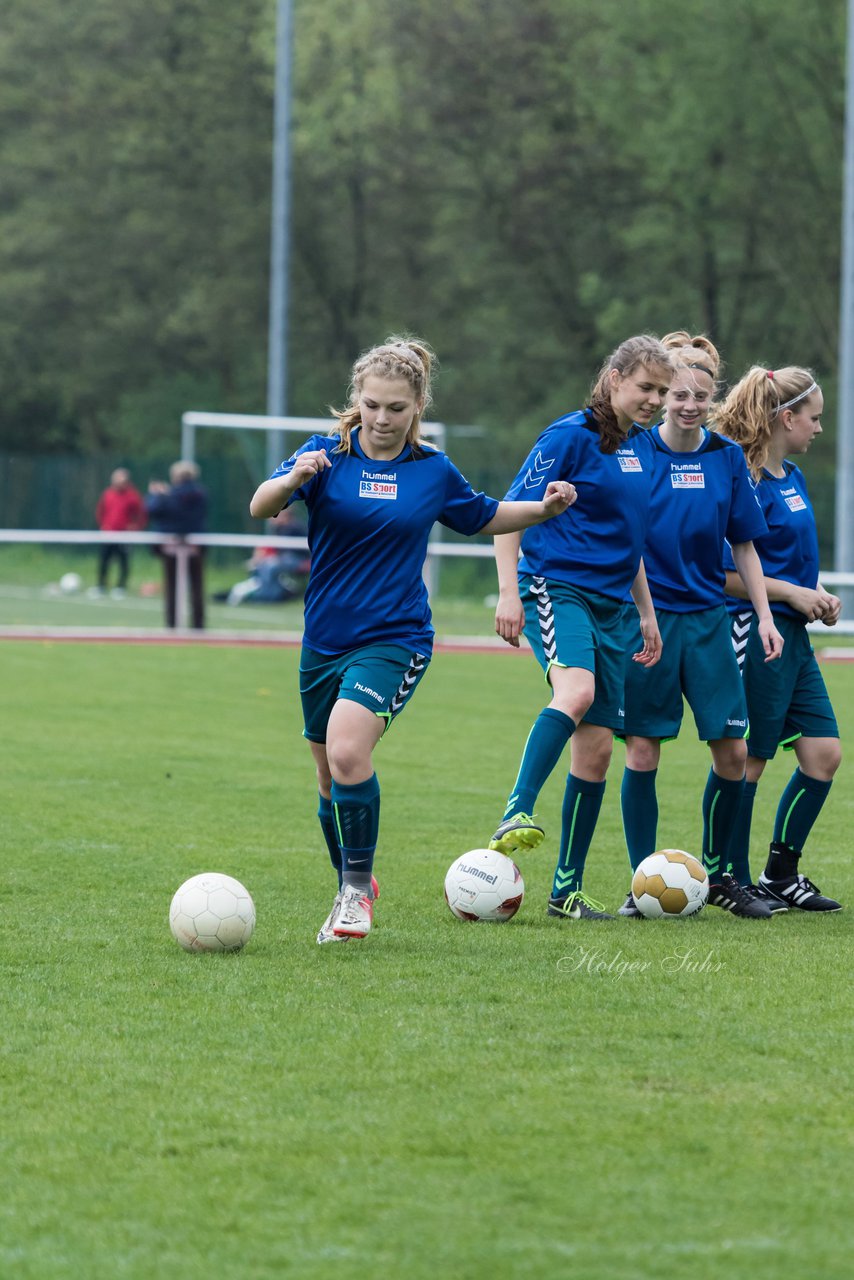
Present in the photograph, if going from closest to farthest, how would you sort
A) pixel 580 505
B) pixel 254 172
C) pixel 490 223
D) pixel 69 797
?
1. pixel 580 505
2. pixel 69 797
3. pixel 490 223
4. pixel 254 172

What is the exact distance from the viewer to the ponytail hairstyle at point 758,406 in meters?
6.75

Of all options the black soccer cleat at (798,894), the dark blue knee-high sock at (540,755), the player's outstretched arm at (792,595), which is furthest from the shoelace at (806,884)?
the dark blue knee-high sock at (540,755)

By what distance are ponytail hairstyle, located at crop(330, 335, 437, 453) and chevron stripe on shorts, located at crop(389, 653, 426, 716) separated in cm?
70

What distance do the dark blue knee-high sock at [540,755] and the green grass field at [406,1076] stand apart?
17.7 inches

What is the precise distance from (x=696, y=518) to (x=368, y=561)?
128cm

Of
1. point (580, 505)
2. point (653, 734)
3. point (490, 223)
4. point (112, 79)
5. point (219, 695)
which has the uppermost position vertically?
point (112, 79)

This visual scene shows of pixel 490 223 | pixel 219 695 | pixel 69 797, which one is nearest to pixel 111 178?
pixel 490 223

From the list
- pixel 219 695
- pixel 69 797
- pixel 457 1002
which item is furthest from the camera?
pixel 219 695

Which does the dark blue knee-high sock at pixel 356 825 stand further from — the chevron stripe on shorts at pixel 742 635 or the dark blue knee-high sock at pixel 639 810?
the chevron stripe on shorts at pixel 742 635

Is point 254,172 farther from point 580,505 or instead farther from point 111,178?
point 580,505

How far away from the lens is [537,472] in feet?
20.8

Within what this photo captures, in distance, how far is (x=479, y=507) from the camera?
604cm

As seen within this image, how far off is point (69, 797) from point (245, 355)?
38.1 meters

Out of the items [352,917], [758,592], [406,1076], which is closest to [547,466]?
[758,592]
